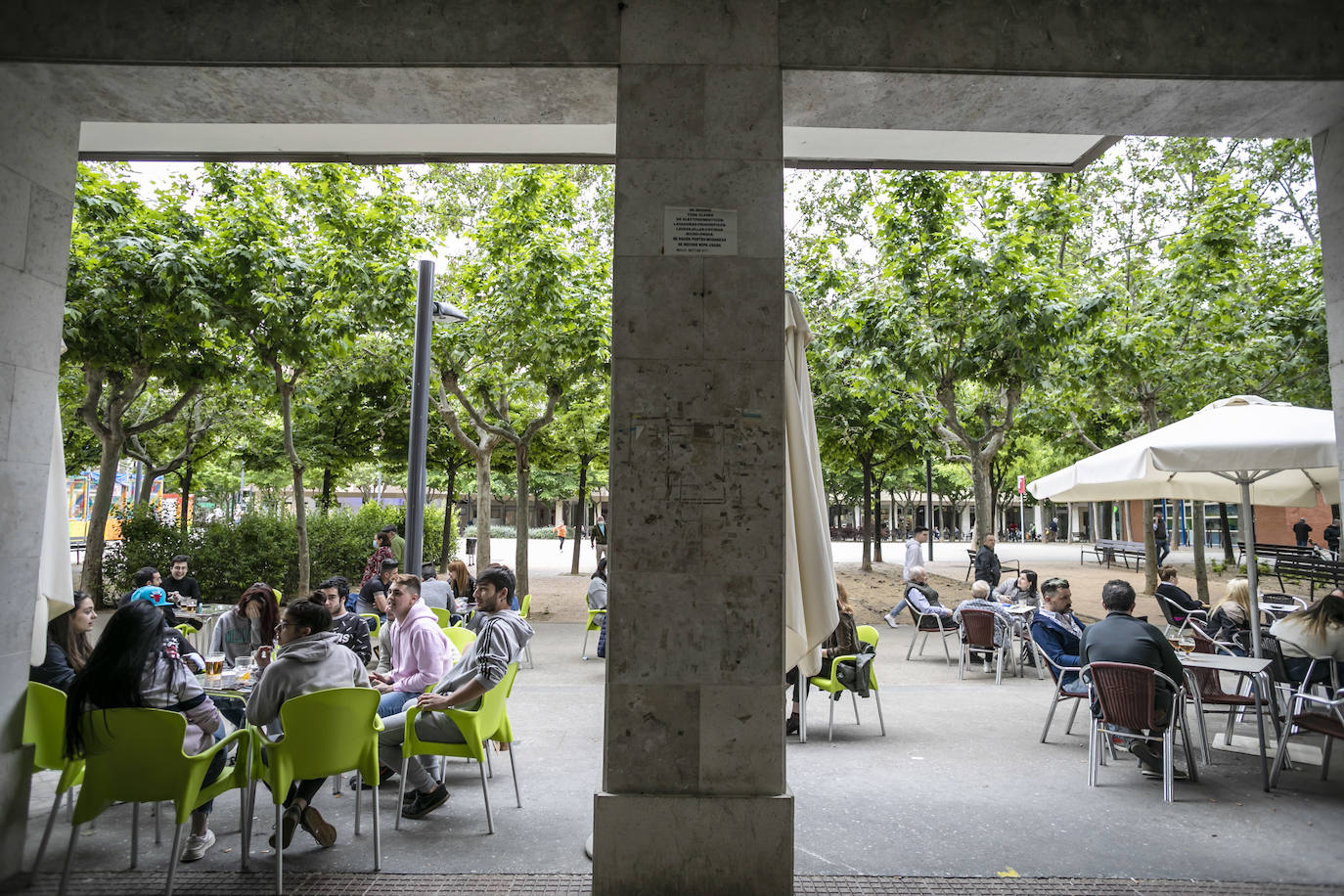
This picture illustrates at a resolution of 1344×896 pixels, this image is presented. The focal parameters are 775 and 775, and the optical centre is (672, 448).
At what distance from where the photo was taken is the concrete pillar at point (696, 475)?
3.38 metres

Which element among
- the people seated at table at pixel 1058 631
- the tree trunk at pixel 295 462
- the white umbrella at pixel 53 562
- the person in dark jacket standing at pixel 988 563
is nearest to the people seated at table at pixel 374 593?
the tree trunk at pixel 295 462

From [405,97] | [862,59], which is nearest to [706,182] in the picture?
[862,59]

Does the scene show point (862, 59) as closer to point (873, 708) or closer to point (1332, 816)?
point (1332, 816)

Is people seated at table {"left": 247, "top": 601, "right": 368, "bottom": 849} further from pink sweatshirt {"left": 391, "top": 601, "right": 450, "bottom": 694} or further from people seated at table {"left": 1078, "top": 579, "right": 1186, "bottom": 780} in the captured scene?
people seated at table {"left": 1078, "top": 579, "right": 1186, "bottom": 780}

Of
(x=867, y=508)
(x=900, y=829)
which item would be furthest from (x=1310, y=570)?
(x=900, y=829)

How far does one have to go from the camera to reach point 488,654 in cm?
452

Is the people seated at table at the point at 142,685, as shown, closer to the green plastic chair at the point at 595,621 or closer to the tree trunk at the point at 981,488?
the green plastic chair at the point at 595,621

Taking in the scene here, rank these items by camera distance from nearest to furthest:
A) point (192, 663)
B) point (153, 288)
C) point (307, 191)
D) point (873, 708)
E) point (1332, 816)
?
point (1332, 816), point (192, 663), point (873, 708), point (153, 288), point (307, 191)

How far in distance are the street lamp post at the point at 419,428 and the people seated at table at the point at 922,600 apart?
257 inches

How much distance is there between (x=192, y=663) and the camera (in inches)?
224

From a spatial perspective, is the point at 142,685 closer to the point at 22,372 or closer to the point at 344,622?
the point at 22,372

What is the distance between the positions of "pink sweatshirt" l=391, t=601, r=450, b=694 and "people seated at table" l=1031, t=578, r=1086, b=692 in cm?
484

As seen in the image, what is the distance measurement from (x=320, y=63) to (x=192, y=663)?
14.3ft

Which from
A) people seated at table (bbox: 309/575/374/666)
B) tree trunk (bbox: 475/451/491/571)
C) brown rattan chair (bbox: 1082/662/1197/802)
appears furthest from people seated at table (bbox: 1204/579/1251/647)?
tree trunk (bbox: 475/451/491/571)
